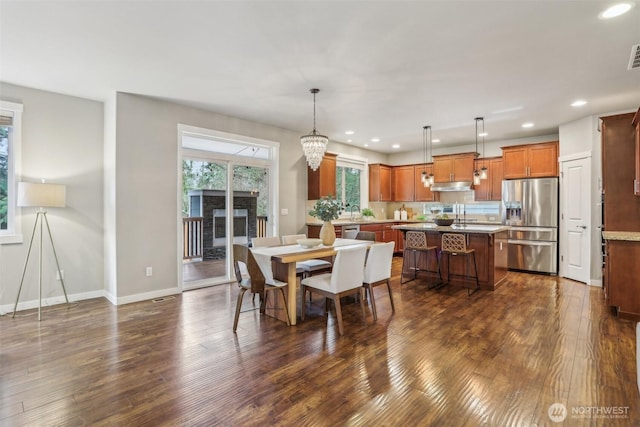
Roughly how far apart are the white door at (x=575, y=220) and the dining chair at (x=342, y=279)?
4.18 m

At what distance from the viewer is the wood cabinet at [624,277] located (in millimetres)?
3453

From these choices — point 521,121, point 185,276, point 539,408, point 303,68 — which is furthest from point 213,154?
point 521,121

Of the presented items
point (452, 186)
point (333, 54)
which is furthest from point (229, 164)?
point (452, 186)

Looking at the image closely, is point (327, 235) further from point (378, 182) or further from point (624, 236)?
point (378, 182)

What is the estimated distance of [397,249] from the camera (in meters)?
8.21

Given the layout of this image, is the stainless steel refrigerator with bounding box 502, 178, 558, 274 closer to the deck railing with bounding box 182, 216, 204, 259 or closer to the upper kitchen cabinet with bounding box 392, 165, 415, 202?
the upper kitchen cabinet with bounding box 392, 165, 415, 202

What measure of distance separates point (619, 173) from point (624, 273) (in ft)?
4.04

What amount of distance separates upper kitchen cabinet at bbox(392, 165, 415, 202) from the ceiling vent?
5.19m

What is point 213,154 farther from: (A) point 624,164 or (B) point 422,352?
(A) point 624,164

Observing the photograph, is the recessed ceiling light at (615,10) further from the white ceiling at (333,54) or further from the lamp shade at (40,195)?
the lamp shade at (40,195)

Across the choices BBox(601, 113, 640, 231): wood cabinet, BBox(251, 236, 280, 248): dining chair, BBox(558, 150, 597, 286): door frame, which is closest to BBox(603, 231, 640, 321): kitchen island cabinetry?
BBox(601, 113, 640, 231): wood cabinet

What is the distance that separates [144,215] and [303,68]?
288 cm

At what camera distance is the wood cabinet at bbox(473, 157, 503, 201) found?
6.97 metres

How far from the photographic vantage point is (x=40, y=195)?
3.66 meters
